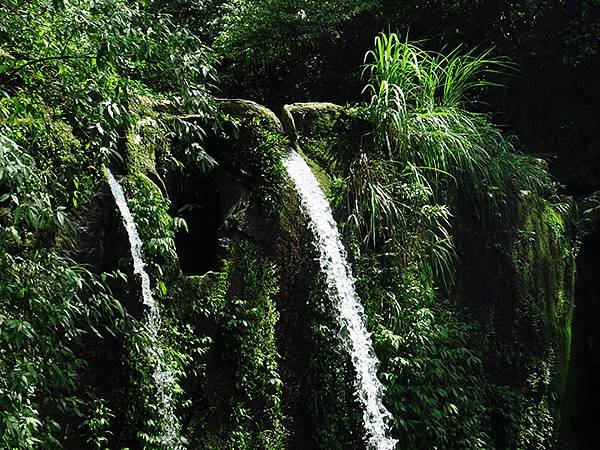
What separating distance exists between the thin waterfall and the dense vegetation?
0.08m

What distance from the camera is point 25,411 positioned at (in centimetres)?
333

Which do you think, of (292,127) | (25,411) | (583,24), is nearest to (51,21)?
(292,127)

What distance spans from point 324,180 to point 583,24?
4736 mm

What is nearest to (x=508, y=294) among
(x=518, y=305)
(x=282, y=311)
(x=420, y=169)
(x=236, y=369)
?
(x=518, y=305)

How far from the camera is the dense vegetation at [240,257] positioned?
12.4 ft

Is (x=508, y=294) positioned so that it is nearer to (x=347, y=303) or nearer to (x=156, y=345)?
(x=347, y=303)

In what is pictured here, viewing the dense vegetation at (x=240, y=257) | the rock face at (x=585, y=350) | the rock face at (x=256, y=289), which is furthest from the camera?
the rock face at (x=585, y=350)

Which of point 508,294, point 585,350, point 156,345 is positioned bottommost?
point 585,350

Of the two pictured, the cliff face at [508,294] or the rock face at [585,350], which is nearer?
the cliff face at [508,294]

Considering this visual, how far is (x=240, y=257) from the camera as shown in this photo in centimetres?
478

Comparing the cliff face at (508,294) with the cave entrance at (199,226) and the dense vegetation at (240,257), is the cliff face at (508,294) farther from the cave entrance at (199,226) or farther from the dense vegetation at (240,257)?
the cave entrance at (199,226)

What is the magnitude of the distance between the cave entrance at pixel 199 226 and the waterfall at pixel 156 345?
0.85m

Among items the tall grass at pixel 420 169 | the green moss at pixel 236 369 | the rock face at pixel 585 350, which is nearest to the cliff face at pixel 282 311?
the green moss at pixel 236 369

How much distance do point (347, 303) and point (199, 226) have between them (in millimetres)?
1063
